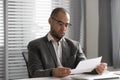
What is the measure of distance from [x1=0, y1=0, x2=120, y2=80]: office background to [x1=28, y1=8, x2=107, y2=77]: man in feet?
4.53

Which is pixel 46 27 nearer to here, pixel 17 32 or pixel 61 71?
pixel 17 32

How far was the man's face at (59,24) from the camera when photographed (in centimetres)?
216

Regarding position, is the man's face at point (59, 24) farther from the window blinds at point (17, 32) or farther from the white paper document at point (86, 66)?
the window blinds at point (17, 32)

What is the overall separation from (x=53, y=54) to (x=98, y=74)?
44 centimetres

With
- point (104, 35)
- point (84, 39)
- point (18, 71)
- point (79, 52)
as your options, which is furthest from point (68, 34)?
point (79, 52)

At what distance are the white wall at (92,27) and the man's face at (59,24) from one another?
5.68ft

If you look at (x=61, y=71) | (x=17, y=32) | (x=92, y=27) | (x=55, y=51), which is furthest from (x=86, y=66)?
(x=92, y=27)

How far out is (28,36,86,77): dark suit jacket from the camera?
204 cm

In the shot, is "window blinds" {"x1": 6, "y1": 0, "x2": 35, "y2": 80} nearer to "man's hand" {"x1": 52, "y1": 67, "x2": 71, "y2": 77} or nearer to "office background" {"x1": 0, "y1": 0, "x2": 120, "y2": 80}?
"office background" {"x1": 0, "y1": 0, "x2": 120, "y2": 80}

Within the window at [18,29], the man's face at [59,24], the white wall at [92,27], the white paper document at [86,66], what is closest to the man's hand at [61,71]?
the white paper document at [86,66]

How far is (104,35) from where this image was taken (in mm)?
3742

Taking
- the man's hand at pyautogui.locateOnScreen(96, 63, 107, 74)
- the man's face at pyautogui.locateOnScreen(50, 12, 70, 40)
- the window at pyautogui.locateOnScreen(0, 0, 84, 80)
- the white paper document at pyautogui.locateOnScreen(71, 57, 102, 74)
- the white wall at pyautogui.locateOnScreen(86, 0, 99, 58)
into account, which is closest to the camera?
the white paper document at pyautogui.locateOnScreen(71, 57, 102, 74)

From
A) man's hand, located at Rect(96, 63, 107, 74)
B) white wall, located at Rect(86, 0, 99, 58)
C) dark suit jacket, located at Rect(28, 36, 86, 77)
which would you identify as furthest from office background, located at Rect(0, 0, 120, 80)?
man's hand, located at Rect(96, 63, 107, 74)

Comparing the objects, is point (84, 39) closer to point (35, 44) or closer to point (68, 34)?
point (68, 34)
